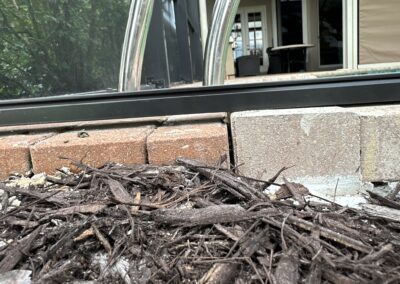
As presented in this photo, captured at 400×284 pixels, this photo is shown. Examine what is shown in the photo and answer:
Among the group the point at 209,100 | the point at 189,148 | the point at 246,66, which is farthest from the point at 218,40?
the point at 246,66

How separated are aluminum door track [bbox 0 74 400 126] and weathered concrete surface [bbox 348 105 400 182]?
10 centimetres

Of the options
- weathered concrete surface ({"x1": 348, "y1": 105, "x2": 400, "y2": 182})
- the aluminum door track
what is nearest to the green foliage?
the aluminum door track

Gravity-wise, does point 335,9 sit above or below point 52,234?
above

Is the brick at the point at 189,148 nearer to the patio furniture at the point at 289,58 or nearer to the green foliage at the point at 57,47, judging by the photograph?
the green foliage at the point at 57,47

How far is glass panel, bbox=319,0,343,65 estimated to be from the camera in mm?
9773

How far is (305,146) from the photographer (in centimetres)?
138

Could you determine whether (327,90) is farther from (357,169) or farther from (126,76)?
(126,76)

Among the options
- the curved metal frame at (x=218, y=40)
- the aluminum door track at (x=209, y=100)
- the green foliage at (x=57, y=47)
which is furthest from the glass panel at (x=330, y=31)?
the aluminum door track at (x=209, y=100)

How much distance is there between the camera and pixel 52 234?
1012 millimetres

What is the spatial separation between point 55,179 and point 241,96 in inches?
28.0

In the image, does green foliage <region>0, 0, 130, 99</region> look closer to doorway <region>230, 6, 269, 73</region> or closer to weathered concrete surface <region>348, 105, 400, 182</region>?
weathered concrete surface <region>348, 105, 400, 182</region>

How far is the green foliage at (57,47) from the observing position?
1992mm

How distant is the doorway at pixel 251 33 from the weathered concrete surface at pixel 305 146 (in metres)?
9.36

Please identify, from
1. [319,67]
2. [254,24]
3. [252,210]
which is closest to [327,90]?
[252,210]
